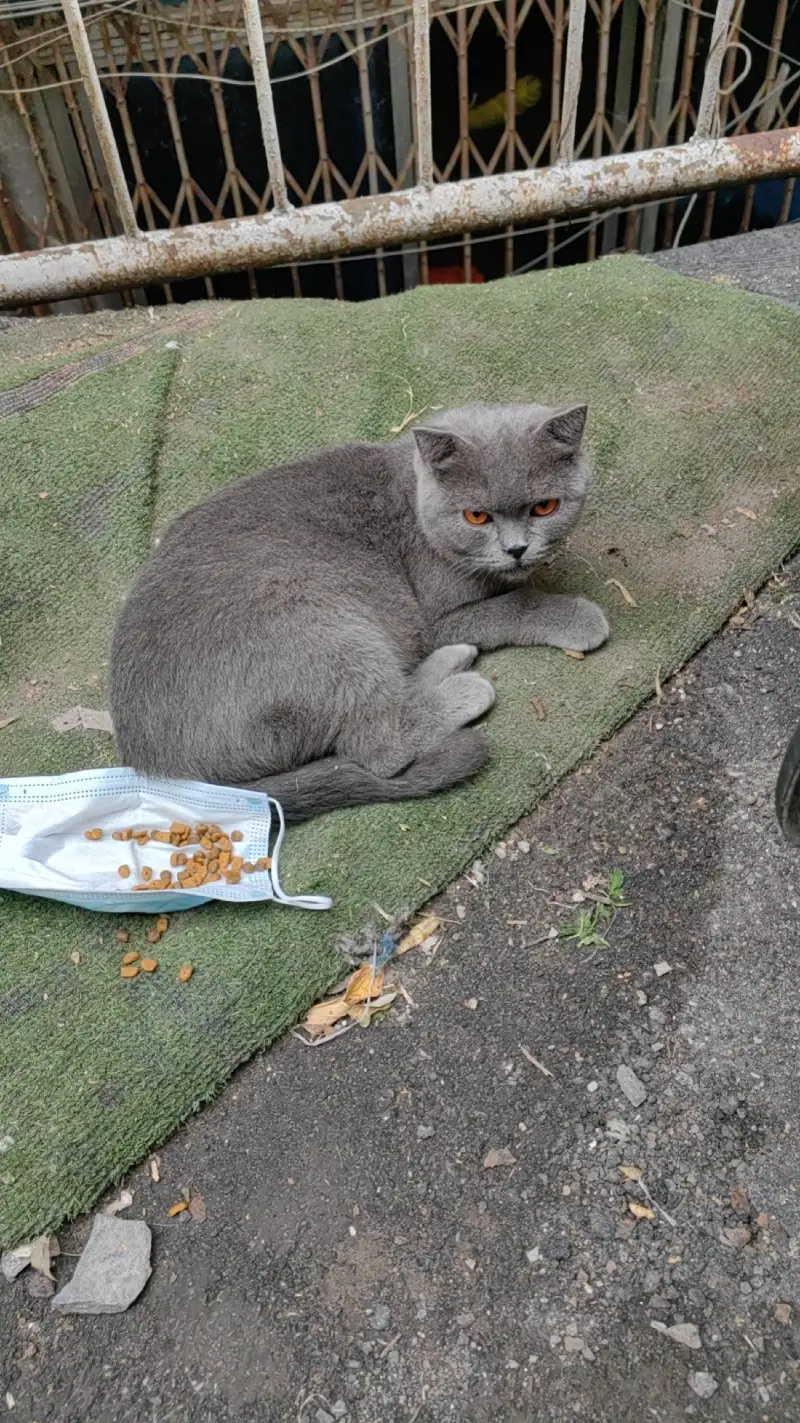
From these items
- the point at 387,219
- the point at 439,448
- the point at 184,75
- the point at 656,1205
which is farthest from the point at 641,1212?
the point at 184,75

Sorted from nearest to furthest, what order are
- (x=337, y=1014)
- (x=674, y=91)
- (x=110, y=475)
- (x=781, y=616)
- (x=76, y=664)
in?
1. (x=337, y=1014)
2. (x=781, y=616)
3. (x=76, y=664)
4. (x=110, y=475)
5. (x=674, y=91)

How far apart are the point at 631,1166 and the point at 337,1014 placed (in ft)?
1.65

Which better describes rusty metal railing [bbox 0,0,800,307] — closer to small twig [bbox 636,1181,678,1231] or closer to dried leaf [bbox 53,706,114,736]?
dried leaf [bbox 53,706,114,736]

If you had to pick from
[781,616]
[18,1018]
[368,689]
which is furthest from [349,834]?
[781,616]

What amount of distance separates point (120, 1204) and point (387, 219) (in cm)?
276

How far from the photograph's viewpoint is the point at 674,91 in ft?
12.7

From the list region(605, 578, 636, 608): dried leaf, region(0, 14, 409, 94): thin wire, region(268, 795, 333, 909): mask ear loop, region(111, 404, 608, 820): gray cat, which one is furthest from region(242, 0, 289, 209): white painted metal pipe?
region(268, 795, 333, 909): mask ear loop

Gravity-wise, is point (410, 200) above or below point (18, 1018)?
above

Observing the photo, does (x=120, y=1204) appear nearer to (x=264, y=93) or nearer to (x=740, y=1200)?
(x=740, y=1200)

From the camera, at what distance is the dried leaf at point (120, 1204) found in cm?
142

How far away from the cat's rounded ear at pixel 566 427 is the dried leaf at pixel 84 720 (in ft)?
3.69

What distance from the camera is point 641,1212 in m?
1.31

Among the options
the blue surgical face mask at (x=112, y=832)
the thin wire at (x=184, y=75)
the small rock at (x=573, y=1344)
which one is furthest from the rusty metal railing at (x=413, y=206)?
the small rock at (x=573, y=1344)

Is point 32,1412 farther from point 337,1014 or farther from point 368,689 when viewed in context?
point 368,689
